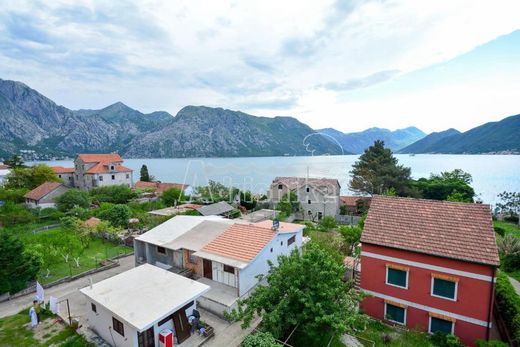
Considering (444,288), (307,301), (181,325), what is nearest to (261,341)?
(307,301)

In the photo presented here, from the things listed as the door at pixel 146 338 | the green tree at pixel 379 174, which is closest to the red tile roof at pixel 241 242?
the door at pixel 146 338

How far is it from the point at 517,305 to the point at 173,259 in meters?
20.6

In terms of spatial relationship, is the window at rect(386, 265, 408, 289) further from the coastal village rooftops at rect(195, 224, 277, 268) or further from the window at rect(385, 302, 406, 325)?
the coastal village rooftops at rect(195, 224, 277, 268)

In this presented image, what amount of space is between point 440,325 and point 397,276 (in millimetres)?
2946

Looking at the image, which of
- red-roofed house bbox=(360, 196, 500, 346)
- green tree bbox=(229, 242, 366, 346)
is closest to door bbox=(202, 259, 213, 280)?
green tree bbox=(229, 242, 366, 346)

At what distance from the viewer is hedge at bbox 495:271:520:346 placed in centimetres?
1237

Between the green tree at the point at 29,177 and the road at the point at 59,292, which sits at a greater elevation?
A: the green tree at the point at 29,177

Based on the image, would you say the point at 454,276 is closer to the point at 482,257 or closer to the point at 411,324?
the point at 482,257

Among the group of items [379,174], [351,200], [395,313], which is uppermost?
[379,174]

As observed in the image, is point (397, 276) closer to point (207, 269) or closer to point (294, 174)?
point (207, 269)

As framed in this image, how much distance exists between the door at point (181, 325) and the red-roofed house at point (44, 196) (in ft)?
122

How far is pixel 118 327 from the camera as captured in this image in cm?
1205

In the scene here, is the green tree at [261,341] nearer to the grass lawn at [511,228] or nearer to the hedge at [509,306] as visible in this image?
the hedge at [509,306]

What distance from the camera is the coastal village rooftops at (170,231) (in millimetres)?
19672
